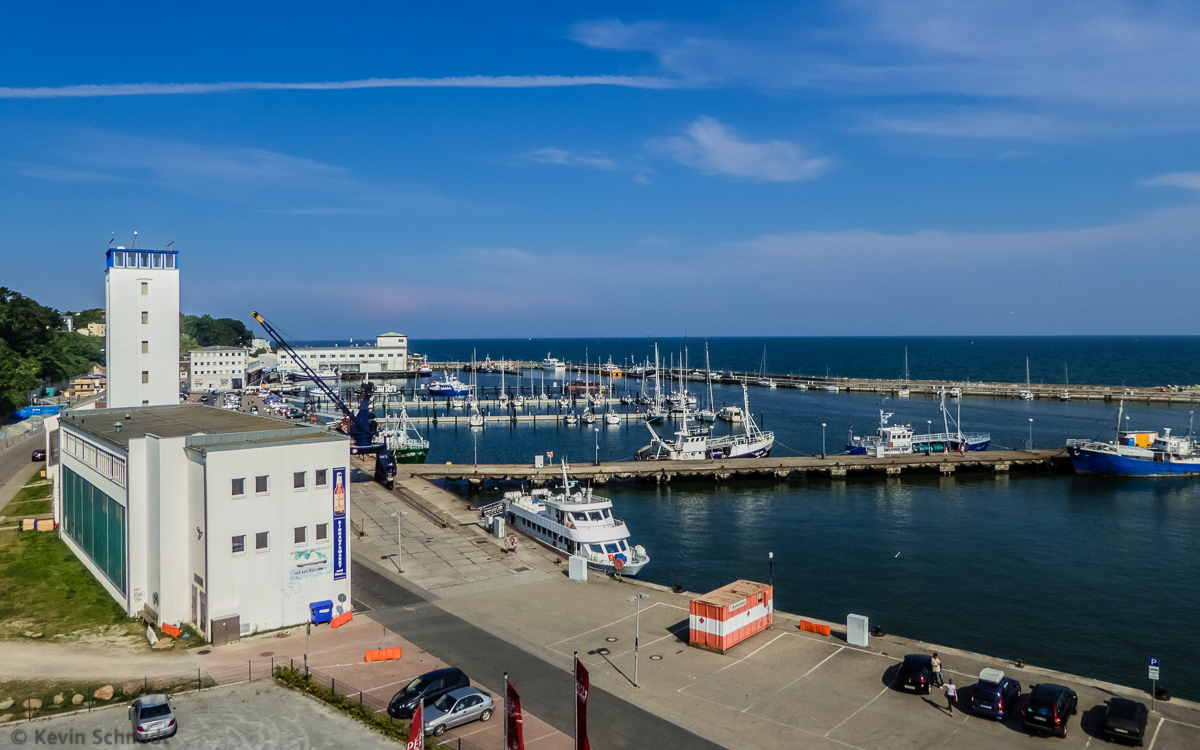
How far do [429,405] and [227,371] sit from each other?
167 ft

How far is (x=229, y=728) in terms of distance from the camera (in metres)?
23.2

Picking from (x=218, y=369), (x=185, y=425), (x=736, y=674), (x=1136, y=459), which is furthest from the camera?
(x=218, y=369)

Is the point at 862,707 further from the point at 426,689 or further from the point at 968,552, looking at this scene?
the point at 968,552

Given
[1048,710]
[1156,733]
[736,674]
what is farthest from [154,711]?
[1156,733]

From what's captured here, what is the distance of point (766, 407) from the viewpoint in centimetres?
14750

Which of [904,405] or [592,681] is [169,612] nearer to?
[592,681]

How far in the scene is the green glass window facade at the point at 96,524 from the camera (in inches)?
1373

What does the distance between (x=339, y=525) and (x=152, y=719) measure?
38.2 feet

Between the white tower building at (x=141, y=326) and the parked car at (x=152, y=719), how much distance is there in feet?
115

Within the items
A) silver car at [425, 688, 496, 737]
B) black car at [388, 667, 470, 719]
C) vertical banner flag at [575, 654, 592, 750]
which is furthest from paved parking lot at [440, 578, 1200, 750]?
vertical banner flag at [575, 654, 592, 750]

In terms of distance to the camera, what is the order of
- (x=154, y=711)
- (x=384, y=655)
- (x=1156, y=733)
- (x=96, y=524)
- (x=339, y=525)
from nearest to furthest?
1. (x=154, y=711)
2. (x=1156, y=733)
3. (x=384, y=655)
4. (x=339, y=525)
5. (x=96, y=524)

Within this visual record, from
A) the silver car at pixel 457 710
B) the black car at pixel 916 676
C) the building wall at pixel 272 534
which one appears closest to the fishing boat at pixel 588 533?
the building wall at pixel 272 534

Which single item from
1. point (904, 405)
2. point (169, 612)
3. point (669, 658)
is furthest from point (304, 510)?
point (904, 405)

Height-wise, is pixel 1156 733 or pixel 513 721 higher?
pixel 513 721
